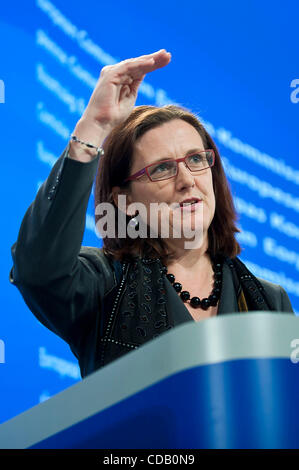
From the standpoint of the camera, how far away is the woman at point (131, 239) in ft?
2.82

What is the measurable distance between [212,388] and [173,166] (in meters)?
0.74

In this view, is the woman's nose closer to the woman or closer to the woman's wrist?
the woman

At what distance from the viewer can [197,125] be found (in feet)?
4.18

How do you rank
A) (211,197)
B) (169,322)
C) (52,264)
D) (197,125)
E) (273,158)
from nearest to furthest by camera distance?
(52,264)
(169,322)
(211,197)
(197,125)
(273,158)

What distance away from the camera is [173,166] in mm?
1146

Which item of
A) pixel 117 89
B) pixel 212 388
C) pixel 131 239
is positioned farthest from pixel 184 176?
pixel 212 388

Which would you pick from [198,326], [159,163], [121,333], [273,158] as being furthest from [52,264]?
[273,158]

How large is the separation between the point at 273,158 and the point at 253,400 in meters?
1.69

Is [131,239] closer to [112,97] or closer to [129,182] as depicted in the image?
[129,182]

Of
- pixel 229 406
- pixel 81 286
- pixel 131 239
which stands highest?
pixel 131 239

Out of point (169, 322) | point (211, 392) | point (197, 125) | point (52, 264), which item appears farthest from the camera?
point (197, 125)

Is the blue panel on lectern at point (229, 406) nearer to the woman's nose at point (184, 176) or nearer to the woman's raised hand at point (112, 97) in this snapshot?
the woman's raised hand at point (112, 97)

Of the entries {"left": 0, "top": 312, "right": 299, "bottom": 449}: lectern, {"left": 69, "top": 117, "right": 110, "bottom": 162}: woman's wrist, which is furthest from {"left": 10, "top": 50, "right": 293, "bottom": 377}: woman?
{"left": 0, "top": 312, "right": 299, "bottom": 449}: lectern

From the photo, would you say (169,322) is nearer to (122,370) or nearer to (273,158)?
→ (122,370)
